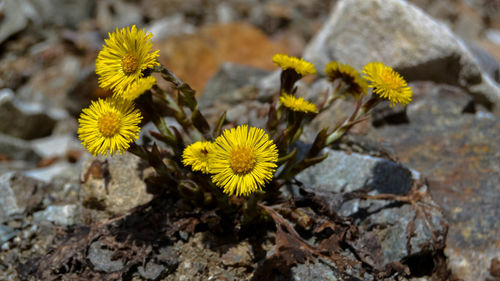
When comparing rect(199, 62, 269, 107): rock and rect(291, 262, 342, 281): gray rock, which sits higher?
rect(199, 62, 269, 107): rock

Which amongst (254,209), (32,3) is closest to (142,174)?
(254,209)

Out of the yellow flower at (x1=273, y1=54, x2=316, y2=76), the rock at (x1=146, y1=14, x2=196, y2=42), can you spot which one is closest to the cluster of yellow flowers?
the yellow flower at (x1=273, y1=54, x2=316, y2=76)

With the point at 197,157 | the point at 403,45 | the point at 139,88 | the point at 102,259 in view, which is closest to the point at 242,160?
the point at 197,157

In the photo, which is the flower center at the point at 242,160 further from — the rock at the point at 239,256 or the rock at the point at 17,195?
the rock at the point at 17,195

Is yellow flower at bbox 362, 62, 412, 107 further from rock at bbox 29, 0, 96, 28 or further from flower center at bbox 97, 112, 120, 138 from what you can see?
rock at bbox 29, 0, 96, 28

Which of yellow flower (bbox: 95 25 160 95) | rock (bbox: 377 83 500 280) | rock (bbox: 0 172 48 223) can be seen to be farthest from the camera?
rock (bbox: 0 172 48 223)

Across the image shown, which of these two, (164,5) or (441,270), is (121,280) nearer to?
(441,270)
